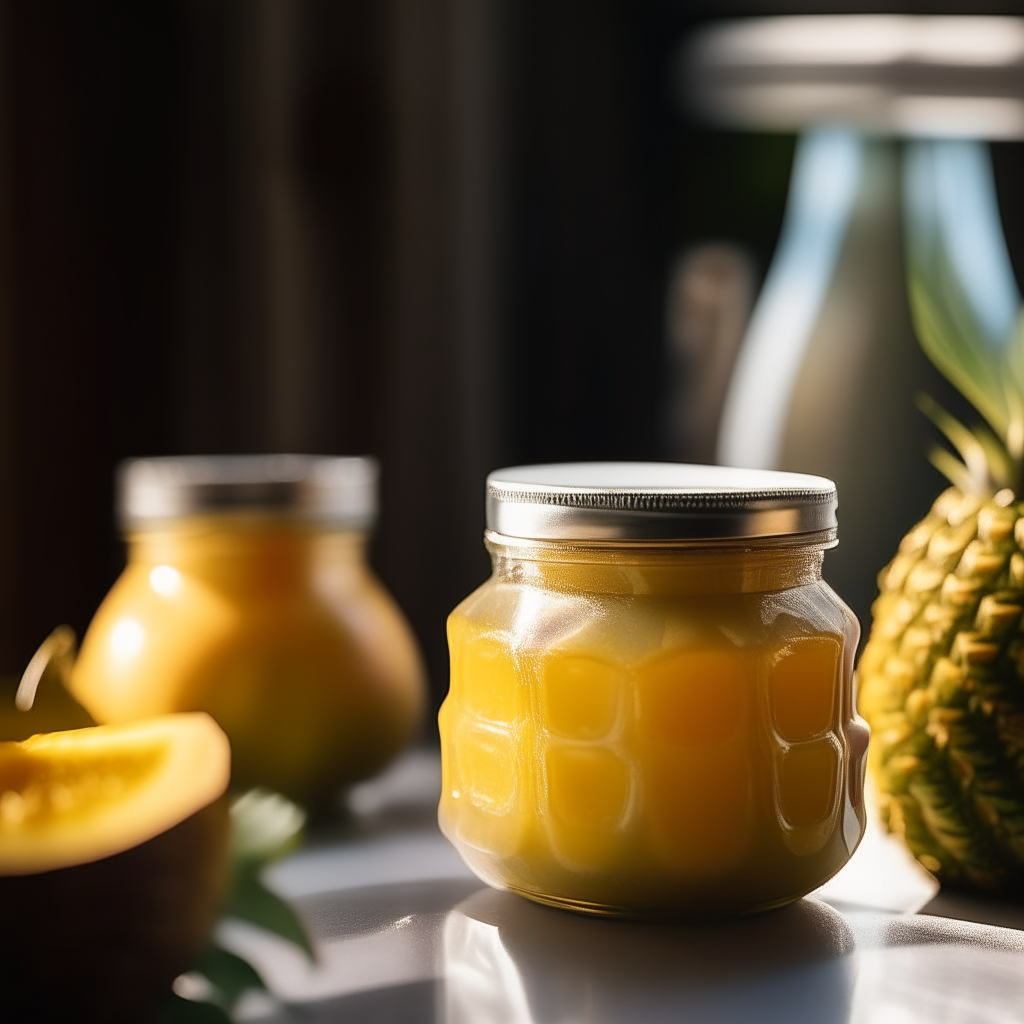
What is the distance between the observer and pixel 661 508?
0.54 meters

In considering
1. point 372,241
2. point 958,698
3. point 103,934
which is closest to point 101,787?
point 103,934

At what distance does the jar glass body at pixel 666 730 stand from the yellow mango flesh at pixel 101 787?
0.41 ft

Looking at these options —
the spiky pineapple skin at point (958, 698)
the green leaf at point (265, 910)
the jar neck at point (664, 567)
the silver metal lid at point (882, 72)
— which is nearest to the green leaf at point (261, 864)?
the green leaf at point (265, 910)

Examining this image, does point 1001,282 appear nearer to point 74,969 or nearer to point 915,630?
point 915,630

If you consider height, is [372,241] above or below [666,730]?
above

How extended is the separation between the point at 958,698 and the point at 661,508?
0.17m

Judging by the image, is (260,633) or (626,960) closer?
(626,960)

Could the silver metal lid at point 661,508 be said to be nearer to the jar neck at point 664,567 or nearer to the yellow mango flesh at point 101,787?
the jar neck at point 664,567

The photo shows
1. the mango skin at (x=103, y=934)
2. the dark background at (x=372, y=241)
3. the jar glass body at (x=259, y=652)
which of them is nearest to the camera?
the mango skin at (x=103, y=934)

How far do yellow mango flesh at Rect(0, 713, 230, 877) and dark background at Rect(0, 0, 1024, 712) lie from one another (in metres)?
0.67

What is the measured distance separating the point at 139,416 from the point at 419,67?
39 cm

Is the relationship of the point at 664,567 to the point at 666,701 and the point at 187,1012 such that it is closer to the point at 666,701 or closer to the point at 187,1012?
the point at 666,701

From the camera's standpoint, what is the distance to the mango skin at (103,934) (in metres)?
0.48

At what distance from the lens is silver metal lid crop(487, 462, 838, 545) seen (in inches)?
21.1
